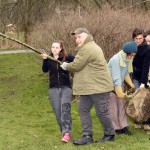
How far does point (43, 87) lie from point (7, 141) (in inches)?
247

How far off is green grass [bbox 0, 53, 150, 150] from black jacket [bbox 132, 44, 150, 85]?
102 cm

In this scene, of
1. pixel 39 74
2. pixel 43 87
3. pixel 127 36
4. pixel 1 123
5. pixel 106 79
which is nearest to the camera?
pixel 106 79

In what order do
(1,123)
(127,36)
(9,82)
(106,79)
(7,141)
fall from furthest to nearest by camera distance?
(9,82) → (127,36) → (1,123) → (7,141) → (106,79)

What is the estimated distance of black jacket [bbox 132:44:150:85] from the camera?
686 cm

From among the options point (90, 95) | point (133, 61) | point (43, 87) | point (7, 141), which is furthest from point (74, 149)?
point (43, 87)

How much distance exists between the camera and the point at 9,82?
14.4 meters

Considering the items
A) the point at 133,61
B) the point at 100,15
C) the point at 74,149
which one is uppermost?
the point at 100,15

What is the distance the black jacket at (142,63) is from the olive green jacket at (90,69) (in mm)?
1006

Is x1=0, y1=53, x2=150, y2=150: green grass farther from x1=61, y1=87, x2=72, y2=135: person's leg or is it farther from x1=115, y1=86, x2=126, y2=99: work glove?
x1=115, y1=86, x2=126, y2=99: work glove

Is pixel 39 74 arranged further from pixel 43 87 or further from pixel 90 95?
pixel 90 95

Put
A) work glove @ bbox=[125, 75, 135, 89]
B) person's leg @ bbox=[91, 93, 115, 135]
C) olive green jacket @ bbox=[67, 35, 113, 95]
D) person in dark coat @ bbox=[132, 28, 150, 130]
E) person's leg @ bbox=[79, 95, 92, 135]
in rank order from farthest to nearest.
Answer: work glove @ bbox=[125, 75, 135, 89], person in dark coat @ bbox=[132, 28, 150, 130], person's leg @ bbox=[79, 95, 92, 135], person's leg @ bbox=[91, 93, 115, 135], olive green jacket @ bbox=[67, 35, 113, 95]

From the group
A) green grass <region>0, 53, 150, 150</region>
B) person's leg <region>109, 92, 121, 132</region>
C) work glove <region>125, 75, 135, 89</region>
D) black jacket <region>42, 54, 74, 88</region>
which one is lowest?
green grass <region>0, 53, 150, 150</region>

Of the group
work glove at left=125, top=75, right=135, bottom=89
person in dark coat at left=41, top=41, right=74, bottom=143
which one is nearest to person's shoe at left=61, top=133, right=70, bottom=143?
person in dark coat at left=41, top=41, right=74, bottom=143

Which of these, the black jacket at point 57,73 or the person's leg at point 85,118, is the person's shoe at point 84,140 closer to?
the person's leg at point 85,118
